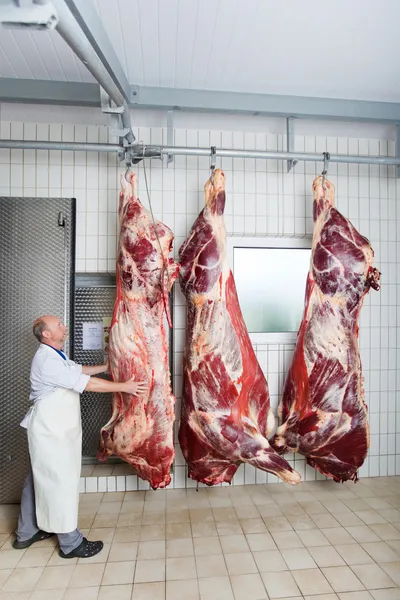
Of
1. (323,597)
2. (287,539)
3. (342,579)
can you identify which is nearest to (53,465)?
(287,539)

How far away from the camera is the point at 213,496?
3109 millimetres

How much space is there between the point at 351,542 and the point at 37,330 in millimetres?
2220

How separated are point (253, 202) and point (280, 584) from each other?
2523mm

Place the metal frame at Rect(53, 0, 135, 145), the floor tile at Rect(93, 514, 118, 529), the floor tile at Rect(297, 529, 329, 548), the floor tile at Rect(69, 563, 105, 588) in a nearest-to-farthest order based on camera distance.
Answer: the metal frame at Rect(53, 0, 135, 145) < the floor tile at Rect(69, 563, 105, 588) < the floor tile at Rect(297, 529, 329, 548) < the floor tile at Rect(93, 514, 118, 529)

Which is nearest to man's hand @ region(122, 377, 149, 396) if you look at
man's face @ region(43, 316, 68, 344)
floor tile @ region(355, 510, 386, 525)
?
man's face @ region(43, 316, 68, 344)

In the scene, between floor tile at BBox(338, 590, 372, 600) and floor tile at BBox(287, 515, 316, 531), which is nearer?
floor tile at BBox(338, 590, 372, 600)

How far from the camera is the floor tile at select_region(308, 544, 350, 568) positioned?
2.28 m

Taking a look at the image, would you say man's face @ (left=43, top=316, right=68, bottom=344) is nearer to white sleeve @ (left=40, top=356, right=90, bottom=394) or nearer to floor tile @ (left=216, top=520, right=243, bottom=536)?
white sleeve @ (left=40, top=356, right=90, bottom=394)

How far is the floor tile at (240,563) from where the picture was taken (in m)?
2.21

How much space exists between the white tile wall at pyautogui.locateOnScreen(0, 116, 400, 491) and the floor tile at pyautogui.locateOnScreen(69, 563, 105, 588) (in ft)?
3.15

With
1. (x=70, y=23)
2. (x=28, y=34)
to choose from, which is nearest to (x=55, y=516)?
(x=70, y=23)

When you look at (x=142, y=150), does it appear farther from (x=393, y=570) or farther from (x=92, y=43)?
(x=393, y=570)

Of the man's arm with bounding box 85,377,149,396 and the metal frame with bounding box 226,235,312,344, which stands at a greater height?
A: the metal frame with bounding box 226,235,312,344

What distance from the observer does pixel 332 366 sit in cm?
271
